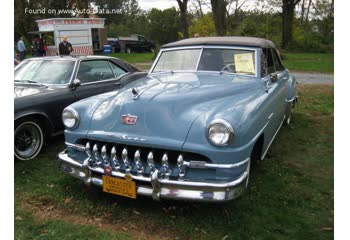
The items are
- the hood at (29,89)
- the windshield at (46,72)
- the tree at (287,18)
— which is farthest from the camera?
the tree at (287,18)

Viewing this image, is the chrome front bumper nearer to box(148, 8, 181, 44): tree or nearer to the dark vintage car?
the dark vintage car

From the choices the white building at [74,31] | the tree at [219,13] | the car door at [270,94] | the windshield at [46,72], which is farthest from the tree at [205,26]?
the car door at [270,94]

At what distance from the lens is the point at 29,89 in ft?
17.9

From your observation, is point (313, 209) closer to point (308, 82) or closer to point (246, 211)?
point (246, 211)

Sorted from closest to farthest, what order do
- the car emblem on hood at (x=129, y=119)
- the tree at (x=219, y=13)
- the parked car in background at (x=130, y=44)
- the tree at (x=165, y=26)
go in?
the car emblem on hood at (x=129, y=119)
the tree at (x=219, y=13)
the parked car in background at (x=130, y=44)
the tree at (x=165, y=26)

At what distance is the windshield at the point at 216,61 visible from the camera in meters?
4.71

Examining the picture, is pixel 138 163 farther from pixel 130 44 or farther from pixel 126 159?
pixel 130 44

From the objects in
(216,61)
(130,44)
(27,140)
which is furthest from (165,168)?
(130,44)

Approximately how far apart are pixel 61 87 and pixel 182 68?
2.04m

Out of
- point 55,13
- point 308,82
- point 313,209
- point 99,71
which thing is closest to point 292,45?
point 308,82

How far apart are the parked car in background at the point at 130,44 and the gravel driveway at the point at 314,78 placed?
19.1 m

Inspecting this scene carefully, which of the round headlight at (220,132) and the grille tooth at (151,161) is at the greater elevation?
the round headlight at (220,132)

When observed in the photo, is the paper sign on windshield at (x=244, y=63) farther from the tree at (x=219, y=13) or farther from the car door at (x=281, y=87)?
the tree at (x=219, y=13)

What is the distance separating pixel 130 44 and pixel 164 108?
96.1ft
